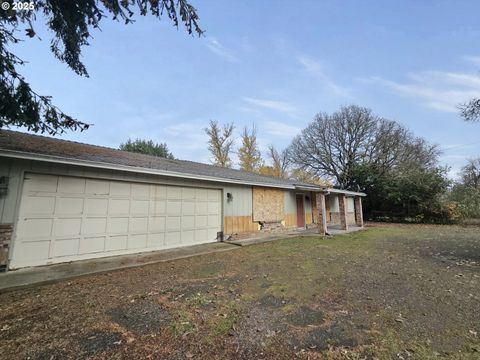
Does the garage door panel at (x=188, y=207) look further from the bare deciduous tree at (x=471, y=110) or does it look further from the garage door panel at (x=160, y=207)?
the bare deciduous tree at (x=471, y=110)

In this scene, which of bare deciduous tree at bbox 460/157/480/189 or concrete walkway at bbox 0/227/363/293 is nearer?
concrete walkway at bbox 0/227/363/293

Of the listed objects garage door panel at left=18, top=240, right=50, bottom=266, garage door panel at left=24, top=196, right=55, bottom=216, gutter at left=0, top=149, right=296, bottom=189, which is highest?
gutter at left=0, top=149, right=296, bottom=189

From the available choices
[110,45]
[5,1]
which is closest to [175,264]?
[5,1]

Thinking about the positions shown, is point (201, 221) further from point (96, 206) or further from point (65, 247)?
point (65, 247)

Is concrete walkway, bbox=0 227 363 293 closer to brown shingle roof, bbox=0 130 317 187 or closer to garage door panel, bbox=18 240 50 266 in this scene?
garage door panel, bbox=18 240 50 266

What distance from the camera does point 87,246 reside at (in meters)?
6.51

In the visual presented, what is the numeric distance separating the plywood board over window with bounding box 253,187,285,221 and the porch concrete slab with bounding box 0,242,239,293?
3.73 m

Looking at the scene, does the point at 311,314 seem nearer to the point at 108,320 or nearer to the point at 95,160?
the point at 108,320

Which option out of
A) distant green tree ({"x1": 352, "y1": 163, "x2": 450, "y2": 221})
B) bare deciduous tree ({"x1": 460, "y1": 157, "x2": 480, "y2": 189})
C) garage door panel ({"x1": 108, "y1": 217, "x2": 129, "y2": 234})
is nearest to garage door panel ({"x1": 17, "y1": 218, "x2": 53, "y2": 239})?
garage door panel ({"x1": 108, "y1": 217, "x2": 129, "y2": 234})

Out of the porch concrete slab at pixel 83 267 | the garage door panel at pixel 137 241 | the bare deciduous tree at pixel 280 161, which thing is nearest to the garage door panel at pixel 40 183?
the porch concrete slab at pixel 83 267

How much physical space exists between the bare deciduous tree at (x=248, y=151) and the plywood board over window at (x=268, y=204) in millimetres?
15128

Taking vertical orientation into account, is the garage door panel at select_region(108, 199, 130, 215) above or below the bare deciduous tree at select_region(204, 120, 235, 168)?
below

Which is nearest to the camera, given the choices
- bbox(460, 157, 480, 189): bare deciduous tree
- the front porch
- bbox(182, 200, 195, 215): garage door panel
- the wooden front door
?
bbox(182, 200, 195, 215): garage door panel

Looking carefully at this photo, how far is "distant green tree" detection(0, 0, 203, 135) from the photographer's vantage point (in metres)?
5.06
